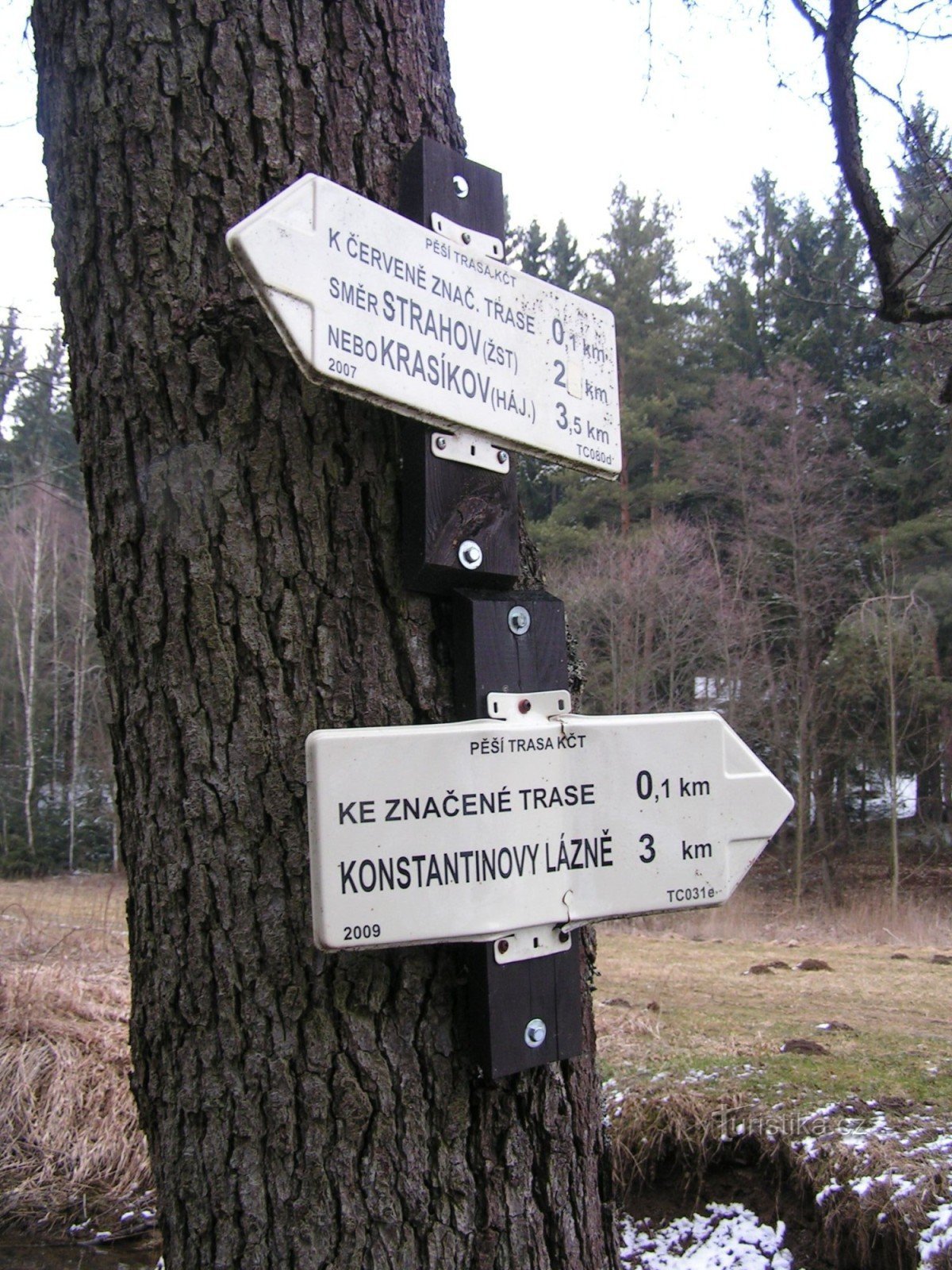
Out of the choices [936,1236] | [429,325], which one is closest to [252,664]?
[429,325]

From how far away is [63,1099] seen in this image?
400 cm

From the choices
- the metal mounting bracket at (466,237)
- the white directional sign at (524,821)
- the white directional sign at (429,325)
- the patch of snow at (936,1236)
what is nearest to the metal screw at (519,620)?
the white directional sign at (524,821)

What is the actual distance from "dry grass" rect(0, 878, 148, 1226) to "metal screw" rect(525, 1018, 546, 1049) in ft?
9.86

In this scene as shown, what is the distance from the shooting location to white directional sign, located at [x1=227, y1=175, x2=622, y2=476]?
1.20 metres

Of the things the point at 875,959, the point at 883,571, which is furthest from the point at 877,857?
the point at 875,959

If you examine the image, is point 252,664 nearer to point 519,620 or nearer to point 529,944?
point 519,620

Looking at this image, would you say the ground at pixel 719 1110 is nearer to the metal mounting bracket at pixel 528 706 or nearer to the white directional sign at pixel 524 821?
the white directional sign at pixel 524 821

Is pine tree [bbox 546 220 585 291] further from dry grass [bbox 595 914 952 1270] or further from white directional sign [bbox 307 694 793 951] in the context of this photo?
white directional sign [bbox 307 694 793 951]

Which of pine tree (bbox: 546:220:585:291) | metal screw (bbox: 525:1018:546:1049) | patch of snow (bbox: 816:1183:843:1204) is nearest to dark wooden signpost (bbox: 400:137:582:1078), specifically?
metal screw (bbox: 525:1018:546:1049)

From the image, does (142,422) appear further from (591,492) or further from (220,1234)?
(591,492)

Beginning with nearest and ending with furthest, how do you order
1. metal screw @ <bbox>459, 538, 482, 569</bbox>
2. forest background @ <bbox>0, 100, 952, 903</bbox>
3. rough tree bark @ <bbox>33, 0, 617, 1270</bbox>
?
1. rough tree bark @ <bbox>33, 0, 617, 1270</bbox>
2. metal screw @ <bbox>459, 538, 482, 569</bbox>
3. forest background @ <bbox>0, 100, 952, 903</bbox>

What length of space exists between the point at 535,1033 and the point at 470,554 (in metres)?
0.64

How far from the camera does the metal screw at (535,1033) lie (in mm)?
1355

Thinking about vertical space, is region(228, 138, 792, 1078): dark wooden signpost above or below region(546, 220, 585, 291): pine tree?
below
